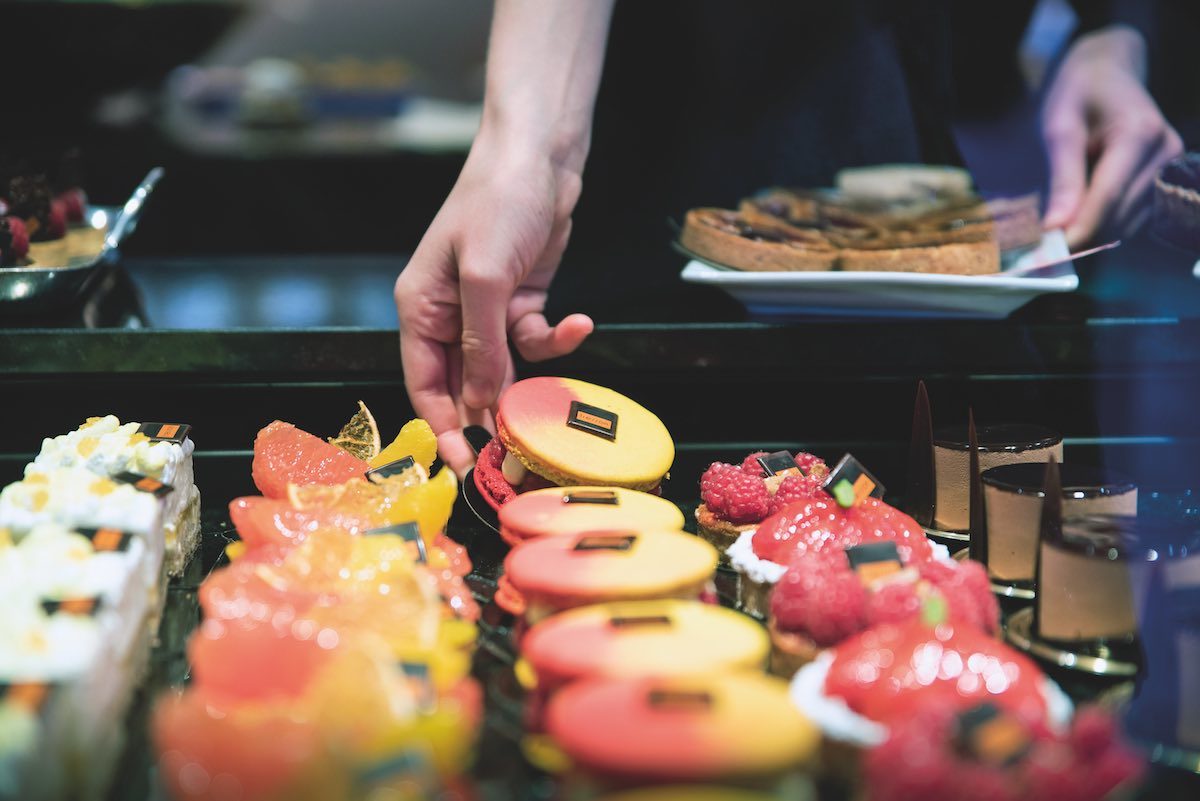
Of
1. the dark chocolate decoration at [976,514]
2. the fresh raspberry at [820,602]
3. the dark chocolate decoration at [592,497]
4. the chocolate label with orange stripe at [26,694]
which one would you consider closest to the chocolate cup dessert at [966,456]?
the dark chocolate decoration at [976,514]

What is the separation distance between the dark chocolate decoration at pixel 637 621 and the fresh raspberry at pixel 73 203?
236 cm

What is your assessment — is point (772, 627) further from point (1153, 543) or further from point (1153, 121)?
point (1153, 121)

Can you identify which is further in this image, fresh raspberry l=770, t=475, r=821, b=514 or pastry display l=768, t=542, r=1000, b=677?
fresh raspberry l=770, t=475, r=821, b=514

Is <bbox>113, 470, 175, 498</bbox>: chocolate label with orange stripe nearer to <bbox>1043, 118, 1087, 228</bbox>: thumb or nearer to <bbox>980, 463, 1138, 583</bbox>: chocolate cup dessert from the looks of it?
<bbox>980, 463, 1138, 583</bbox>: chocolate cup dessert

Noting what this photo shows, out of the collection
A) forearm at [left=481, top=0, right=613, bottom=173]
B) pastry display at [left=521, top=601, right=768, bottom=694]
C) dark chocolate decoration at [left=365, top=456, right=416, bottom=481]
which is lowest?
dark chocolate decoration at [left=365, top=456, right=416, bottom=481]

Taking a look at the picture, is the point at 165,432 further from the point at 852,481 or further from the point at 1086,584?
the point at 1086,584

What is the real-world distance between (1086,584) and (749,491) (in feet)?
2.12

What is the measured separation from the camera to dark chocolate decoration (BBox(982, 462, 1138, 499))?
83.0 inches

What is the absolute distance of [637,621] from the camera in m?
1.70

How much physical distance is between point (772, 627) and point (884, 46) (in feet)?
7.30

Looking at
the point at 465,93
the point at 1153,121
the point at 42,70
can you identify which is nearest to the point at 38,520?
the point at 1153,121

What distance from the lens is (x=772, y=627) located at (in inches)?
77.0

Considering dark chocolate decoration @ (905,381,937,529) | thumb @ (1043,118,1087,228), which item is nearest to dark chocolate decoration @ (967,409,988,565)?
dark chocolate decoration @ (905,381,937,529)

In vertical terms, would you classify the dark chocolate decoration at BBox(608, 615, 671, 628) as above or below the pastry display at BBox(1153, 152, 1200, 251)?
below
